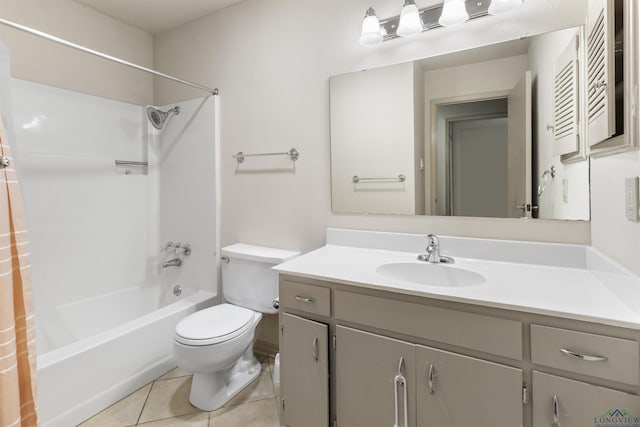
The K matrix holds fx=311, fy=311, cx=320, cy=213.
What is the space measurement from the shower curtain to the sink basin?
132 centimetres

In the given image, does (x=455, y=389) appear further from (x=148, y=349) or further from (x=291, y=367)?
(x=148, y=349)

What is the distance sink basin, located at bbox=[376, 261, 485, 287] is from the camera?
139cm

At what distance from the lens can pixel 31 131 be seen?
1.96 metres

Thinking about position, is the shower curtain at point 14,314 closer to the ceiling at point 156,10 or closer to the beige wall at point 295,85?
the beige wall at point 295,85

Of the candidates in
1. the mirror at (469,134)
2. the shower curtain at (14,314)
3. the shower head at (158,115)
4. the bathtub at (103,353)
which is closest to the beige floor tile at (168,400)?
the bathtub at (103,353)

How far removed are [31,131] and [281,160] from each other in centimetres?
157

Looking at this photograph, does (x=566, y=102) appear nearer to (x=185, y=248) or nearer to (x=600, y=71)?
(x=600, y=71)

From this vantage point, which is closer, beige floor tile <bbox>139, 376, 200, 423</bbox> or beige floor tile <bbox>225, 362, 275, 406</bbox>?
beige floor tile <bbox>139, 376, 200, 423</bbox>

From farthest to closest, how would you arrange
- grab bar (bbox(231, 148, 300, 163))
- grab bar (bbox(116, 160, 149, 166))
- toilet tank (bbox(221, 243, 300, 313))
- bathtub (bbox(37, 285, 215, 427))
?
grab bar (bbox(116, 160, 149, 166)), grab bar (bbox(231, 148, 300, 163)), toilet tank (bbox(221, 243, 300, 313)), bathtub (bbox(37, 285, 215, 427))

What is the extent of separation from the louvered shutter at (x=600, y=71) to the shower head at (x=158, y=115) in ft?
8.25

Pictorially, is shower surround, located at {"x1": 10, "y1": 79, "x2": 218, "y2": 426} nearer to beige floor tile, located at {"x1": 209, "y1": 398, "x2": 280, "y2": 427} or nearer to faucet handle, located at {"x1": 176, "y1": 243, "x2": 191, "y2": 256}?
faucet handle, located at {"x1": 176, "y1": 243, "x2": 191, "y2": 256}

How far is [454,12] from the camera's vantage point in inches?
57.4

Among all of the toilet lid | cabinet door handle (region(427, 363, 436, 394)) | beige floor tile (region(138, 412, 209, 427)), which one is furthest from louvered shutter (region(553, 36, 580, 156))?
beige floor tile (region(138, 412, 209, 427))

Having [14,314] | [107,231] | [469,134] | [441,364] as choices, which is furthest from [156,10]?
[441,364]
